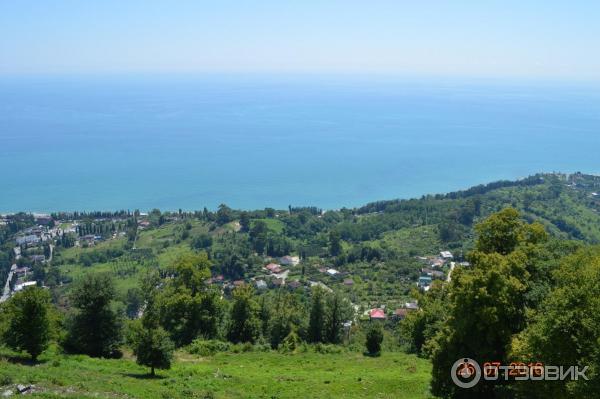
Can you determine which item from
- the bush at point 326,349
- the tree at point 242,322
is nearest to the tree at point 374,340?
the bush at point 326,349

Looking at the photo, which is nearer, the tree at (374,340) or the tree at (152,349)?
the tree at (152,349)

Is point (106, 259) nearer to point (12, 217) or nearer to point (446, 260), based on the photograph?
point (12, 217)

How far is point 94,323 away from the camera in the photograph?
70.3 ft

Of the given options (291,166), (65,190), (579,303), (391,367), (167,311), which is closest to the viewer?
(579,303)

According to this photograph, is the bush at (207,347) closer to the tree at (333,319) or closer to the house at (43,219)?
the tree at (333,319)

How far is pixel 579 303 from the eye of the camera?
11727mm

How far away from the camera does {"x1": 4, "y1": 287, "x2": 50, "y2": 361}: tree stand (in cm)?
1773

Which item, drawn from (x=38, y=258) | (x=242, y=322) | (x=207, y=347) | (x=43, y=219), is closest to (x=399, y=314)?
Result: (x=242, y=322)

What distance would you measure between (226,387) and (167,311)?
1180 cm

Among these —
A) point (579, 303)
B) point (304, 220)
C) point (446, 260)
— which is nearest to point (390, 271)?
point (446, 260)

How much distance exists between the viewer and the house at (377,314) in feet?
150

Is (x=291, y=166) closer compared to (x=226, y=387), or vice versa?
(x=226, y=387)

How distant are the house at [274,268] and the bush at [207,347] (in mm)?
44126

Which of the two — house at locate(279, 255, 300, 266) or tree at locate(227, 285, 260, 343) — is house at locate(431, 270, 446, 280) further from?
tree at locate(227, 285, 260, 343)
